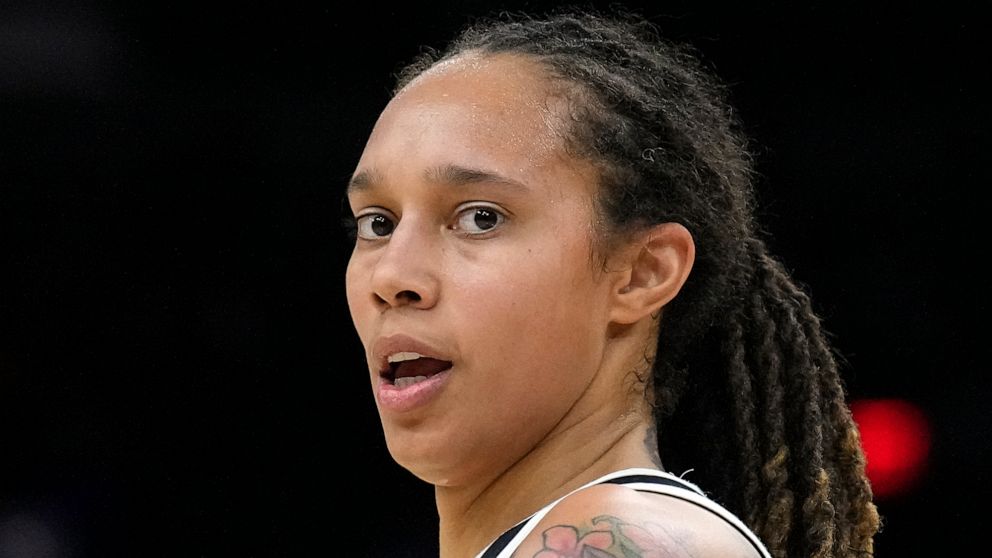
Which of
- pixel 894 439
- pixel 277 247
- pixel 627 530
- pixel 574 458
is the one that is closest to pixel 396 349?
pixel 574 458

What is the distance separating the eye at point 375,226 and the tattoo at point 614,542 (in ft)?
1.83

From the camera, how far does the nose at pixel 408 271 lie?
163 cm

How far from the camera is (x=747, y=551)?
1481 millimetres

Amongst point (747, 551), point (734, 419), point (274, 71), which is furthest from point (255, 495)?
point (747, 551)

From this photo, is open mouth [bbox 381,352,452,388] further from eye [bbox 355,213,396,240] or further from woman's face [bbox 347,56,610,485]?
eye [bbox 355,213,396,240]

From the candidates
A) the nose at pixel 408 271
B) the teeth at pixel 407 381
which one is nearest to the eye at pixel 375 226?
the nose at pixel 408 271

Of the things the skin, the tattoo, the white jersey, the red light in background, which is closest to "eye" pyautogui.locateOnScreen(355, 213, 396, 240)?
the skin

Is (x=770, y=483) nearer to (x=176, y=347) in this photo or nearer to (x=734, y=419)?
(x=734, y=419)

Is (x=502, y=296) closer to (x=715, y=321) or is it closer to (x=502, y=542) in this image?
(x=502, y=542)

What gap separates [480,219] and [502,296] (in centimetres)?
11

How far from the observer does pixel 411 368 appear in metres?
1.70

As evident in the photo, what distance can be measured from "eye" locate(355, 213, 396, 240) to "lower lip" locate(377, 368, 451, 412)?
8.4 inches

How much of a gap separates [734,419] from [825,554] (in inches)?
8.5

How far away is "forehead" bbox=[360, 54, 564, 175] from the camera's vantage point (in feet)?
5.56
